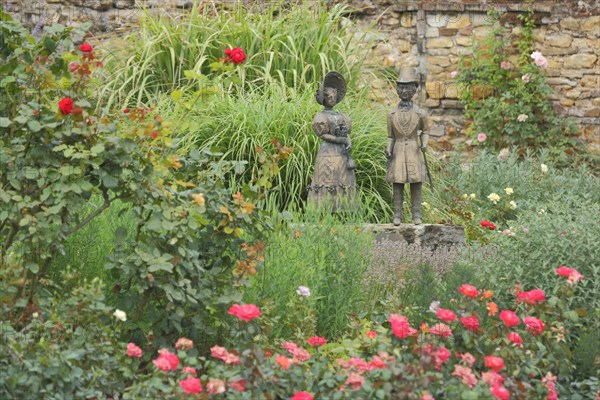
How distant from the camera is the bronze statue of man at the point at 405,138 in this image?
21.4ft

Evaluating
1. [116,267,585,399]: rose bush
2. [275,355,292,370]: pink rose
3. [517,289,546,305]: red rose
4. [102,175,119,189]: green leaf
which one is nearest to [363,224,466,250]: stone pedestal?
[116,267,585,399]: rose bush

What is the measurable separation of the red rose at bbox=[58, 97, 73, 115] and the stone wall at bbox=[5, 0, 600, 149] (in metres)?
6.59

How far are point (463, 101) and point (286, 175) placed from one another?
12.6 ft

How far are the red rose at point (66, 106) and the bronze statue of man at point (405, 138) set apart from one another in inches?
126

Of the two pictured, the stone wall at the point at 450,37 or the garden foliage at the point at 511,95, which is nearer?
the garden foliage at the point at 511,95

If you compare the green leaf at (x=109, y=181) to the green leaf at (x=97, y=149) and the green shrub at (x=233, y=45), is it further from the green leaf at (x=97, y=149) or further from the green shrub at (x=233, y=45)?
the green shrub at (x=233, y=45)

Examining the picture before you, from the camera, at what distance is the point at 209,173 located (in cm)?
417

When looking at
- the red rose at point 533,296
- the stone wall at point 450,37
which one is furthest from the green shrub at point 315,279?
the stone wall at point 450,37

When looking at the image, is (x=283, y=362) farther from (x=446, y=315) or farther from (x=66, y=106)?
(x=66, y=106)

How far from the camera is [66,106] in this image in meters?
3.68

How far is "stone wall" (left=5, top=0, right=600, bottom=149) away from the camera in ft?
33.7

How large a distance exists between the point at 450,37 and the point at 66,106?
7.45 m

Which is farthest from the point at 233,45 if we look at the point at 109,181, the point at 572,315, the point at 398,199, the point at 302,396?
the point at 302,396

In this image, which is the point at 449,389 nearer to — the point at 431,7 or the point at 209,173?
the point at 209,173
